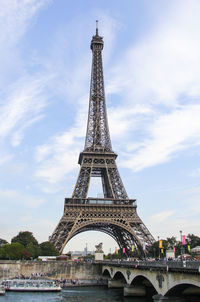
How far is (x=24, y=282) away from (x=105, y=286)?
49.3ft

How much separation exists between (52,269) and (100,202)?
18706mm

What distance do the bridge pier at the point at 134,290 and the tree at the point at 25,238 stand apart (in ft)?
169

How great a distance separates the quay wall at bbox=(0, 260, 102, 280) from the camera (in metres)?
62.8

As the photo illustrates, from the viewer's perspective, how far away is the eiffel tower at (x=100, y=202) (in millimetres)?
69250

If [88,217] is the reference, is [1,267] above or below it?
below

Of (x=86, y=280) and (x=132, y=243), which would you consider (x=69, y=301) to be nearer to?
(x=86, y=280)

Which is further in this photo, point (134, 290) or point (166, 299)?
point (134, 290)

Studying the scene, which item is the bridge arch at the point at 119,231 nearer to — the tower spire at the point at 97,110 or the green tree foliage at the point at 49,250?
the green tree foliage at the point at 49,250

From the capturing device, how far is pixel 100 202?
7406cm

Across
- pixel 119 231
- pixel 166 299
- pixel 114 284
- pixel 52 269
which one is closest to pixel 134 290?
pixel 114 284

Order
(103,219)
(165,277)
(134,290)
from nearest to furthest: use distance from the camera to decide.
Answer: (165,277) < (134,290) < (103,219)

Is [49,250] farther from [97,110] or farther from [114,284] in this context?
[97,110]

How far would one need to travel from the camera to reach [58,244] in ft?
223

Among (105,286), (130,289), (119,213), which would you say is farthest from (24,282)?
(119,213)
